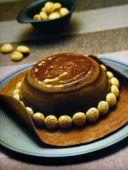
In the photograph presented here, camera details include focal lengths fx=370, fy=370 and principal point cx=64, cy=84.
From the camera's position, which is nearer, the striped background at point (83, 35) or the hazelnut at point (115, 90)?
the hazelnut at point (115, 90)

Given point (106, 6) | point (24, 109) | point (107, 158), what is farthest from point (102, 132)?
point (106, 6)

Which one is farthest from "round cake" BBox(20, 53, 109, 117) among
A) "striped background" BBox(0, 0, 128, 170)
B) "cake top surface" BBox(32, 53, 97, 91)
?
"striped background" BBox(0, 0, 128, 170)

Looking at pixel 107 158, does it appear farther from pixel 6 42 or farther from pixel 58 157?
pixel 6 42

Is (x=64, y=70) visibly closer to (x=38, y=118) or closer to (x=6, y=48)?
(x=38, y=118)

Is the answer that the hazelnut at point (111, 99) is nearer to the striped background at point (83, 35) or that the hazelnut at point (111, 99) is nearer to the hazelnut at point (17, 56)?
the striped background at point (83, 35)

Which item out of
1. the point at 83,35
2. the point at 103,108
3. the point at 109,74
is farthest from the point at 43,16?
the point at 103,108

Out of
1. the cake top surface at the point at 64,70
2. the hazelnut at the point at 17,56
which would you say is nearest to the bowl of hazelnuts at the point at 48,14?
the hazelnut at the point at 17,56
